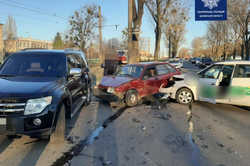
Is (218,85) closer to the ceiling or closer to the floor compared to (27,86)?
closer to the floor

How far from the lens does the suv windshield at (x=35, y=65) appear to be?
4520 millimetres

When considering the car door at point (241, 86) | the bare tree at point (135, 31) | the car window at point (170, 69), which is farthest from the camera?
the bare tree at point (135, 31)

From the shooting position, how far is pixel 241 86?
5969mm

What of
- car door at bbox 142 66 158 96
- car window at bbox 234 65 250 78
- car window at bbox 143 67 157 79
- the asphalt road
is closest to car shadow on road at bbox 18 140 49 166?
the asphalt road

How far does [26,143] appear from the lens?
13.1 ft

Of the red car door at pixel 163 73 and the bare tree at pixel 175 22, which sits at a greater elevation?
the bare tree at pixel 175 22

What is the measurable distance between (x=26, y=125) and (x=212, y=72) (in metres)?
5.98

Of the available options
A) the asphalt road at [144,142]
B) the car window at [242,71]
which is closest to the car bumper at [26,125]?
the asphalt road at [144,142]

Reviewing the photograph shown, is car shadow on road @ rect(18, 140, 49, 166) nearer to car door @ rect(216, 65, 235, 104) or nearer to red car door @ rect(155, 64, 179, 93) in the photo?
red car door @ rect(155, 64, 179, 93)

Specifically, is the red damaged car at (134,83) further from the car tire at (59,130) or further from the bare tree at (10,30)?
the bare tree at (10,30)

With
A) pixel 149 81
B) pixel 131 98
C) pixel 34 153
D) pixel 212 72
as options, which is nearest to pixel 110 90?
pixel 131 98

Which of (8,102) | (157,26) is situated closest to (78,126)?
(8,102)

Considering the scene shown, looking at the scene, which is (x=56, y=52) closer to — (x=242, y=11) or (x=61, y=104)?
(x=61, y=104)

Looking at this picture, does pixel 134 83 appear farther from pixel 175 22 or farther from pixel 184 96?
pixel 175 22
